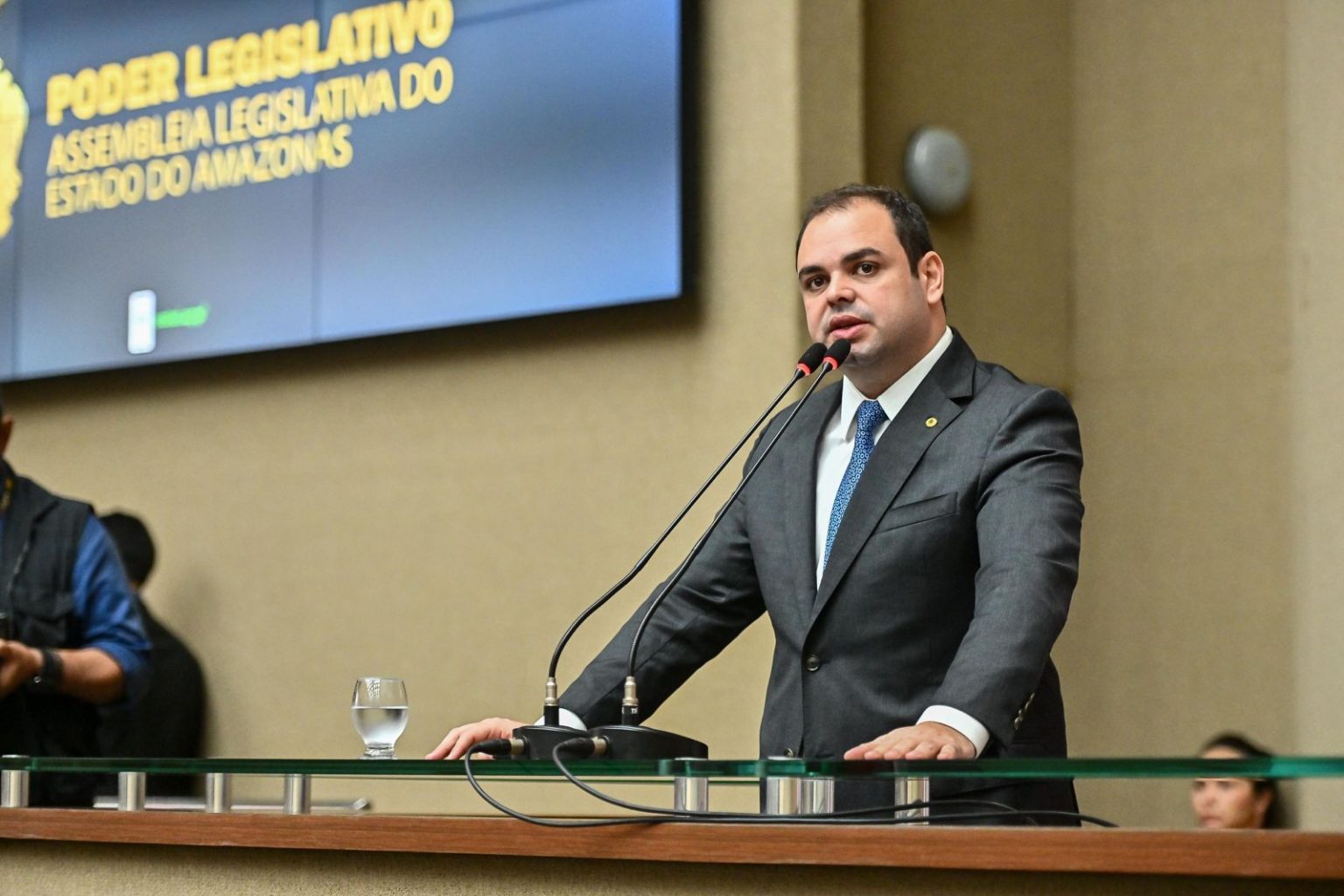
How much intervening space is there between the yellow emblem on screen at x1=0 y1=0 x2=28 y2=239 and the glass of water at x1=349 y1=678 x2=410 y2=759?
3628 millimetres

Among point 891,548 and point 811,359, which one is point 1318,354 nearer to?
point 891,548

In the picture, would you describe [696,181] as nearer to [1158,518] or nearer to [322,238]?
[322,238]

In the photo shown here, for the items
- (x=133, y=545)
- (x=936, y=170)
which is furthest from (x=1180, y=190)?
(x=133, y=545)

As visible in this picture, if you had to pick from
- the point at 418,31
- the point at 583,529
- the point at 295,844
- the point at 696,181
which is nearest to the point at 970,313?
the point at 696,181

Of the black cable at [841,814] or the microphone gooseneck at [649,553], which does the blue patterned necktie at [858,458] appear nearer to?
the microphone gooseneck at [649,553]

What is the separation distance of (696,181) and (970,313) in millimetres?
780

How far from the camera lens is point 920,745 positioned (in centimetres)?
157

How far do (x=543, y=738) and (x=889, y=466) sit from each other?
69cm

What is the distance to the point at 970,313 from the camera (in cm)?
420

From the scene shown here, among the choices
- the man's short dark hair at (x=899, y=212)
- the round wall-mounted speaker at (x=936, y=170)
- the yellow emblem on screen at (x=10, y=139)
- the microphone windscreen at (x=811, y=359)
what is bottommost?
the microphone windscreen at (x=811, y=359)

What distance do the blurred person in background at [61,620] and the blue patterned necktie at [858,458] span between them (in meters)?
1.46

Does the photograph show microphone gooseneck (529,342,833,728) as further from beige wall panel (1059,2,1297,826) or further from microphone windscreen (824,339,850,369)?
beige wall panel (1059,2,1297,826)

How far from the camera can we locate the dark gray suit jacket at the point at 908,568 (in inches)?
77.5

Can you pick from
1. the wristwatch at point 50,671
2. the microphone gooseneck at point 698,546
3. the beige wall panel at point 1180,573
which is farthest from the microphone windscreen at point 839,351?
the beige wall panel at point 1180,573
